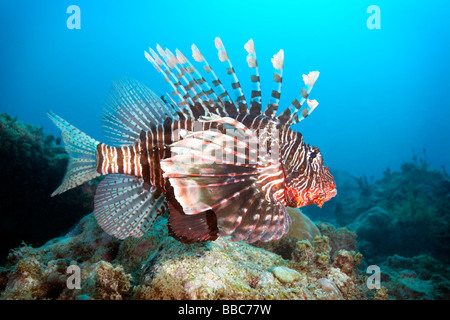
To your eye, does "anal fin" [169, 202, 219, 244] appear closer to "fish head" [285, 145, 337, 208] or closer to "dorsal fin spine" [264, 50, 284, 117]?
"fish head" [285, 145, 337, 208]

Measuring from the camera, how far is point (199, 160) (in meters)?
2.12

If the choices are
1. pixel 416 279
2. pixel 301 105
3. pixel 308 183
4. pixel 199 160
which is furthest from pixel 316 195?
pixel 416 279

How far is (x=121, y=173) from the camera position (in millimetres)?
3072

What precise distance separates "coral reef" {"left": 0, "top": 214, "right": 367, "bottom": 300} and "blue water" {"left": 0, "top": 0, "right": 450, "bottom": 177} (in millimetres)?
89046

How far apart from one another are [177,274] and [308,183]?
1762 mm

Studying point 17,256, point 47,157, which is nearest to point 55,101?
point 47,157

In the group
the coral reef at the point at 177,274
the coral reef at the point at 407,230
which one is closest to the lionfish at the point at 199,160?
the coral reef at the point at 177,274

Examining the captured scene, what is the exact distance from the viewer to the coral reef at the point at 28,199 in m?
7.65

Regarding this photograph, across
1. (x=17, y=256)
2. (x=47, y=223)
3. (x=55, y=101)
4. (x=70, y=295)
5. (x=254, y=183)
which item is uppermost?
(x=55, y=101)

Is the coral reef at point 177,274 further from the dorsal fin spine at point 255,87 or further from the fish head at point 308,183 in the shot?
the dorsal fin spine at point 255,87

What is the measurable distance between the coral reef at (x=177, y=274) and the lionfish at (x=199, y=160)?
15.3 inches

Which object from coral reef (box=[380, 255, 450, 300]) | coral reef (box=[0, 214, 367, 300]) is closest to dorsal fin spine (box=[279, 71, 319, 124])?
coral reef (box=[0, 214, 367, 300])
